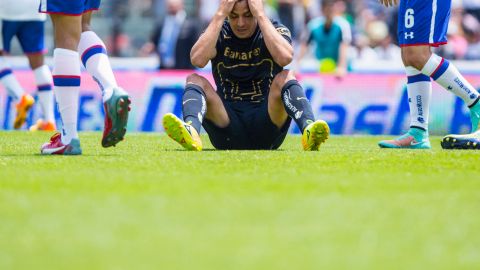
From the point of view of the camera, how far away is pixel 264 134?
7.20 m

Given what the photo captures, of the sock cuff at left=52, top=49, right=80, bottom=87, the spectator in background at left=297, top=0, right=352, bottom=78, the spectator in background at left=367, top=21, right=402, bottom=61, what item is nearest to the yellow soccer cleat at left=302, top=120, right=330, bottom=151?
the sock cuff at left=52, top=49, right=80, bottom=87

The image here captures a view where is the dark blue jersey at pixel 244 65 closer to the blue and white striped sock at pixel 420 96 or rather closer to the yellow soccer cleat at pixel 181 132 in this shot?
the yellow soccer cleat at pixel 181 132

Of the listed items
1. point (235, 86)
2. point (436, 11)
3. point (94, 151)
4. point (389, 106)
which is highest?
point (436, 11)

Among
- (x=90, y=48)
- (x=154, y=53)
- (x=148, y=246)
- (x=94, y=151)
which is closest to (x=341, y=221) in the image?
(x=148, y=246)

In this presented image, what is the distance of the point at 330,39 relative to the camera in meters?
15.3

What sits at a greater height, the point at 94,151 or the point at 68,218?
the point at 68,218

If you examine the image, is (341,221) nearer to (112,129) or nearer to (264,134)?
(112,129)

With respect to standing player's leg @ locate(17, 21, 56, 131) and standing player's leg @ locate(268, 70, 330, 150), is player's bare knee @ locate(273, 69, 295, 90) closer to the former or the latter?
standing player's leg @ locate(268, 70, 330, 150)

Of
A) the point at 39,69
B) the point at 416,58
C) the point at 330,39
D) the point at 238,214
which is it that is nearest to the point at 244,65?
the point at 416,58

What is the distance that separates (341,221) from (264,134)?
11.2 ft

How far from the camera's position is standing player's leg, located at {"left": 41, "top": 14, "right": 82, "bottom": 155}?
620 centimetres

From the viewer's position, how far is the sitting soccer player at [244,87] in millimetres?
6832

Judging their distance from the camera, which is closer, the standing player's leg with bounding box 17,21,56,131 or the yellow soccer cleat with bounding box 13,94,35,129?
the standing player's leg with bounding box 17,21,56,131

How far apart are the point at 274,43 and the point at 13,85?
18.3 ft
